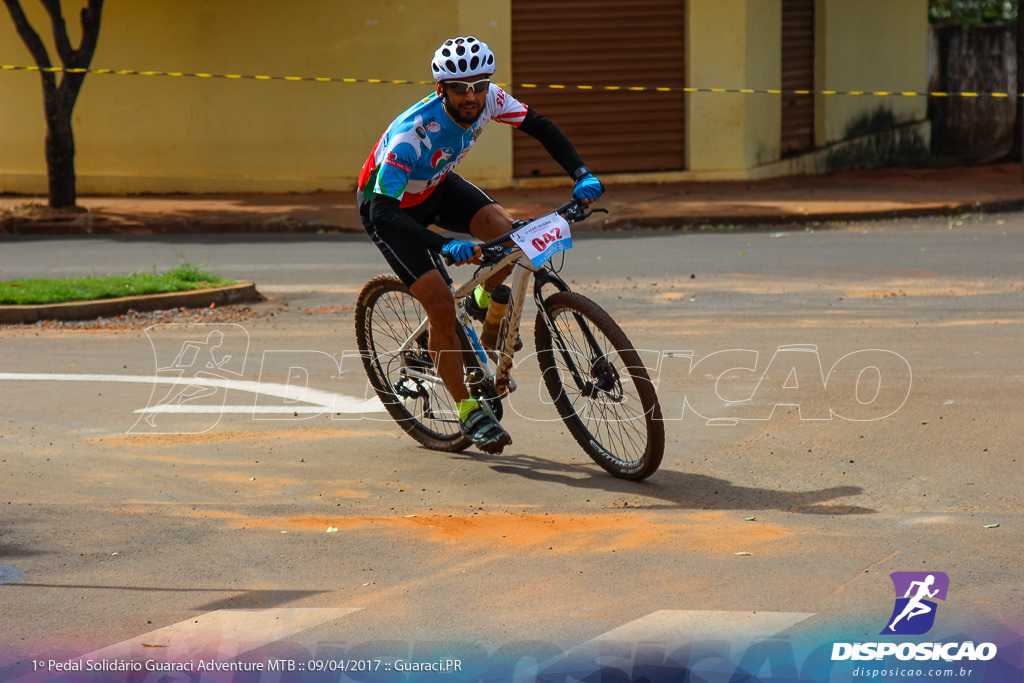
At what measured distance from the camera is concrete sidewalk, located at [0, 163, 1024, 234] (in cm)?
1758

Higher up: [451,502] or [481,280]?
[481,280]

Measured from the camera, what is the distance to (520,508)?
550cm

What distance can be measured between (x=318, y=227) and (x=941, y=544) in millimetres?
13916

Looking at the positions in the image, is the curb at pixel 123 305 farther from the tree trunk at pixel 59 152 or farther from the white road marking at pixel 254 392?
the tree trunk at pixel 59 152

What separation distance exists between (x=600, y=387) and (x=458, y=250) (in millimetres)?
918

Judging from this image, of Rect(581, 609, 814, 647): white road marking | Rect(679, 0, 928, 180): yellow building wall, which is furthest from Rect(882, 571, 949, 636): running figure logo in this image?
Rect(679, 0, 928, 180): yellow building wall

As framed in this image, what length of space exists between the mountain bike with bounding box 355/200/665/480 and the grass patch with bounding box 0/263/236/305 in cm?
536

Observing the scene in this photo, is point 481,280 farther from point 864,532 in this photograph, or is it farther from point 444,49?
point 864,532

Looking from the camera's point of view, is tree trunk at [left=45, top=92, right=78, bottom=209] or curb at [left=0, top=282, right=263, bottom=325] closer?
curb at [left=0, top=282, right=263, bottom=325]

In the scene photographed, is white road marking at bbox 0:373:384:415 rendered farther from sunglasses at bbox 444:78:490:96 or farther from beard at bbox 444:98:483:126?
sunglasses at bbox 444:78:490:96

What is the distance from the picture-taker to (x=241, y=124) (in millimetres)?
22047

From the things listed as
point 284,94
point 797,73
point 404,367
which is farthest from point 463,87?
point 797,73

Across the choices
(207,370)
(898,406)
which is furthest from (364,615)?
(207,370)

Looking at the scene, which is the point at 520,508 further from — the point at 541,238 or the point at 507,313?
the point at 541,238
